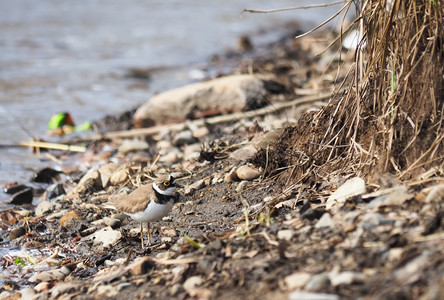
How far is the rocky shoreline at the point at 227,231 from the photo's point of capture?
131 inches

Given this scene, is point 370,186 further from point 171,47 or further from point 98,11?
point 98,11

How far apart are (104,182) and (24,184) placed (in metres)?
1.41

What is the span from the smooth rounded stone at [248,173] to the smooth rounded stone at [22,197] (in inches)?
103

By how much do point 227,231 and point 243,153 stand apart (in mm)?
1508

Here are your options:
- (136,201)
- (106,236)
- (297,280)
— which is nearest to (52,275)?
(106,236)

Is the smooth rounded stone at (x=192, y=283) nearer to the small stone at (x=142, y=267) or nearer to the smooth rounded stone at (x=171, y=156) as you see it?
the small stone at (x=142, y=267)

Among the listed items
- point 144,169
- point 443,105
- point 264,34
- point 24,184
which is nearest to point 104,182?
point 144,169

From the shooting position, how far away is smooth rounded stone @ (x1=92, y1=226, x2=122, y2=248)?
17.5ft

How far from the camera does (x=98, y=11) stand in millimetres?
18938

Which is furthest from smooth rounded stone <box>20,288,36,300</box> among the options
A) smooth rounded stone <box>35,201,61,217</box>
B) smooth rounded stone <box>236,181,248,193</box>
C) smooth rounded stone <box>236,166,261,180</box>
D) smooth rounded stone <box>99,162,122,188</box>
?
smooth rounded stone <box>99,162,122,188</box>

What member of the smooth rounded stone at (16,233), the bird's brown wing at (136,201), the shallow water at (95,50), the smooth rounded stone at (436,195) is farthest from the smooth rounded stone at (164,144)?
the smooth rounded stone at (436,195)

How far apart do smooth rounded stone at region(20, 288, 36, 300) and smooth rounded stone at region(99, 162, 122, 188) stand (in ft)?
7.34

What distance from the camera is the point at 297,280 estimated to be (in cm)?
333

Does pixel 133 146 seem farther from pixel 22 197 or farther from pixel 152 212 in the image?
pixel 152 212
